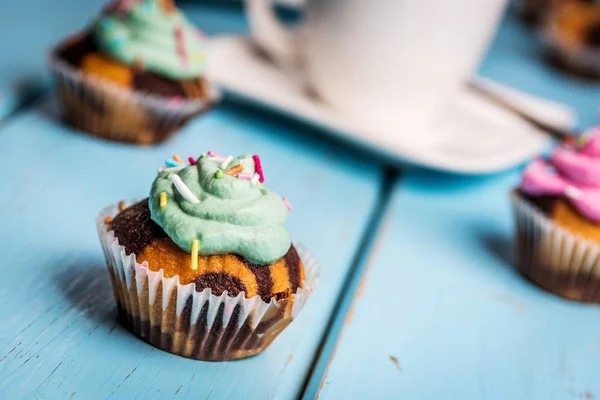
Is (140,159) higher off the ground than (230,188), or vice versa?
(230,188)

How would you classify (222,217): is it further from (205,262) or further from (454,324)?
(454,324)

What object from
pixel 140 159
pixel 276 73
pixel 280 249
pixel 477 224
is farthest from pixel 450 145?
pixel 280 249

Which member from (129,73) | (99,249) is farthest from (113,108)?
(99,249)

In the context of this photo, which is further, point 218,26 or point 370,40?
point 218,26

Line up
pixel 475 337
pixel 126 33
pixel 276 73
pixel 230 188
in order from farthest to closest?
pixel 276 73 < pixel 126 33 < pixel 475 337 < pixel 230 188

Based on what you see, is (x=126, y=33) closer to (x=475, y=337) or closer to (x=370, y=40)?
(x=370, y=40)

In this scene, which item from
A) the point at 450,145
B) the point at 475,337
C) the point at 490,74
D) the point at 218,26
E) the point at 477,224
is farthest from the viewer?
the point at 490,74

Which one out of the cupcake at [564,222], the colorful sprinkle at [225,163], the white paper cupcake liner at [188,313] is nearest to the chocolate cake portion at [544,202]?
the cupcake at [564,222]
